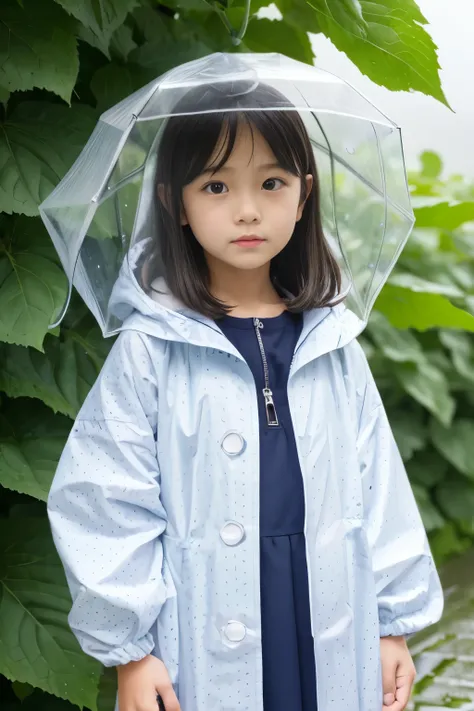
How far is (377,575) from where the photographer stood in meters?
1.36

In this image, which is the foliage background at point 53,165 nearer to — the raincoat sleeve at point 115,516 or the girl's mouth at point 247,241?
the raincoat sleeve at point 115,516

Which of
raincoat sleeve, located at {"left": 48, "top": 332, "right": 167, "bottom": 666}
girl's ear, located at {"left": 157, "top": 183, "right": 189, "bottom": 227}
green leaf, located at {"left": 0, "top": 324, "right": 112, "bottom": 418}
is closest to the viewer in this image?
raincoat sleeve, located at {"left": 48, "top": 332, "right": 167, "bottom": 666}

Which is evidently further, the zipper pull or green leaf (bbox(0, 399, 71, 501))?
green leaf (bbox(0, 399, 71, 501))

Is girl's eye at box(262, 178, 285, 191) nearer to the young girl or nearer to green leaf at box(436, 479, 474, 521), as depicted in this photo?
the young girl

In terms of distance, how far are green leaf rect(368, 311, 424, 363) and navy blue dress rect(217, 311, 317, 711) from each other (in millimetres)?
1698

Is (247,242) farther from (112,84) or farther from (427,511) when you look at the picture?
(427,511)

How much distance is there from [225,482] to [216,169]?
14.0 inches

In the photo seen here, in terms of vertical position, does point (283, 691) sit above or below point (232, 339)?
below

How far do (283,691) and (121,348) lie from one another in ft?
1.44

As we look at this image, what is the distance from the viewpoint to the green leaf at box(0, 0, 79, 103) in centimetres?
154

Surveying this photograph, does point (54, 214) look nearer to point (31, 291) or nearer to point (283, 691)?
point (31, 291)

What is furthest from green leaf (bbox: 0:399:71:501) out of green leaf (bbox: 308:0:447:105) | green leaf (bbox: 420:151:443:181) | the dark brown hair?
green leaf (bbox: 420:151:443:181)

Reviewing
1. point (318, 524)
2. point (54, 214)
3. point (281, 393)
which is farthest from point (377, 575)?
point (54, 214)

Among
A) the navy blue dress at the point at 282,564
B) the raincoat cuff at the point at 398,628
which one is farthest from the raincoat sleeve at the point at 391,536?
the navy blue dress at the point at 282,564
